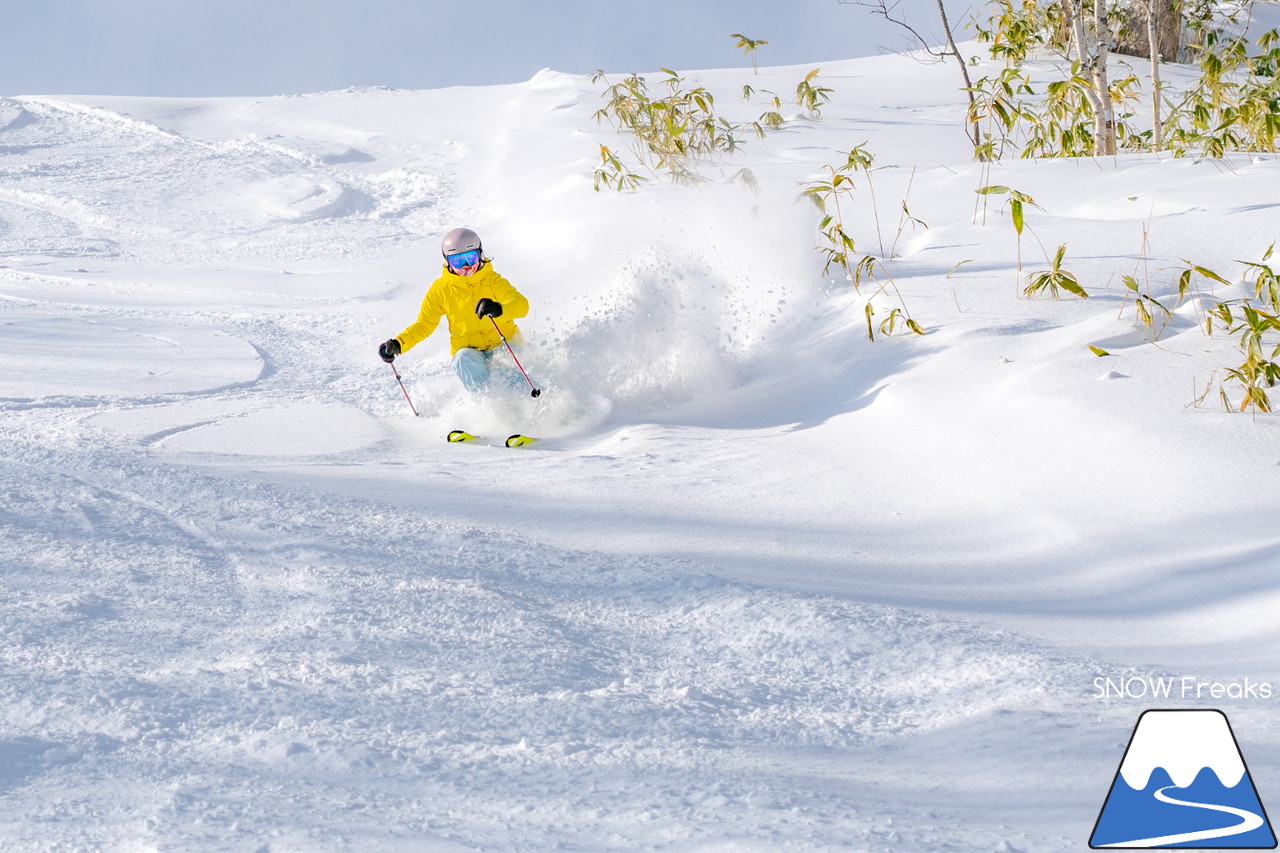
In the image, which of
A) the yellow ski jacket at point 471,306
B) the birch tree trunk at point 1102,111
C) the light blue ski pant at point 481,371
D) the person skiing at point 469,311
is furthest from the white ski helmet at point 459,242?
the birch tree trunk at point 1102,111

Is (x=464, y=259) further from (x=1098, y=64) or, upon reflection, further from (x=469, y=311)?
(x=1098, y=64)

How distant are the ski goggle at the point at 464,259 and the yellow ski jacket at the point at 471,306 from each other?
51 millimetres

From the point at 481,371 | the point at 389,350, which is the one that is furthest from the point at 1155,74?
the point at 389,350

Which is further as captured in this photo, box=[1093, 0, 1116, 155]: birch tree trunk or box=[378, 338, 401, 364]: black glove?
box=[1093, 0, 1116, 155]: birch tree trunk

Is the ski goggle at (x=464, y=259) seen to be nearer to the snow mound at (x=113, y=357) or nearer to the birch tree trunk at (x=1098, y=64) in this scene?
the snow mound at (x=113, y=357)

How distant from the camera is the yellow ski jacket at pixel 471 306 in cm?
464

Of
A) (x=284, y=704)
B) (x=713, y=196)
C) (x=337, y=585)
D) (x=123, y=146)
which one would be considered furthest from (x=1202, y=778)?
(x=123, y=146)

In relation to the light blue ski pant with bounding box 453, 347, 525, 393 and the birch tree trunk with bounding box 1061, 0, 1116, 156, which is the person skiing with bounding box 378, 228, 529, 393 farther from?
the birch tree trunk with bounding box 1061, 0, 1116, 156

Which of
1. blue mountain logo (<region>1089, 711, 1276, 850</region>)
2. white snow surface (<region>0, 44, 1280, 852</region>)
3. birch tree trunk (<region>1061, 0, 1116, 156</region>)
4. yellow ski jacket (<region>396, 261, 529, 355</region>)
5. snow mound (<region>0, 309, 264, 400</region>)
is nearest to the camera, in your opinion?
blue mountain logo (<region>1089, 711, 1276, 850</region>)

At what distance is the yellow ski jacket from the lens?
15.2ft

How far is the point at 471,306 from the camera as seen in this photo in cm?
465

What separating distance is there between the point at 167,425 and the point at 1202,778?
379cm

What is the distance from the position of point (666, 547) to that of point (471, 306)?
7.19 feet

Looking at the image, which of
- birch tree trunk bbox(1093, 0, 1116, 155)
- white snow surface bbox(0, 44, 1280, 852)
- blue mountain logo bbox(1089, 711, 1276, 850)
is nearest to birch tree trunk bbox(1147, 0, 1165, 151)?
birch tree trunk bbox(1093, 0, 1116, 155)
